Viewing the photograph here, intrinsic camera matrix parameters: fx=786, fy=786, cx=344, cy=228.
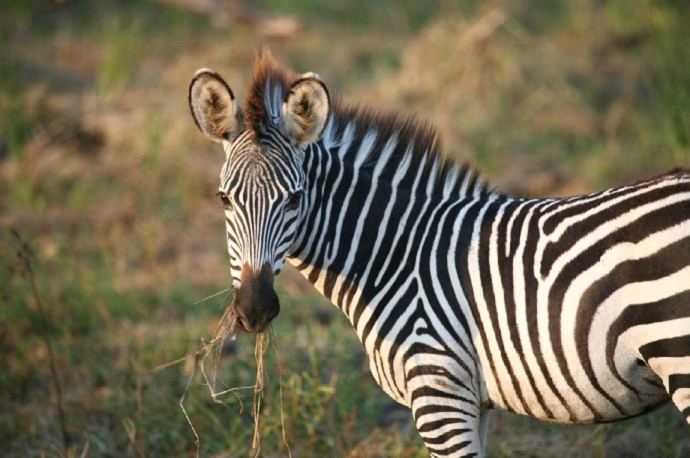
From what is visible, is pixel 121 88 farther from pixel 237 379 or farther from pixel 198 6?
pixel 237 379

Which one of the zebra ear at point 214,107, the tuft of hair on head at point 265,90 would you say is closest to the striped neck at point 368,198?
the tuft of hair on head at point 265,90

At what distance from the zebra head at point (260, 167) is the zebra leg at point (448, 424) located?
0.84m

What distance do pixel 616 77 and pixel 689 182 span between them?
9184mm

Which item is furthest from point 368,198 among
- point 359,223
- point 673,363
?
point 673,363

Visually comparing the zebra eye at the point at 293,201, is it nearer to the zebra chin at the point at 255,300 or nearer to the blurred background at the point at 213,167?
the zebra chin at the point at 255,300

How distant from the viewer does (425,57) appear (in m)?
11.8

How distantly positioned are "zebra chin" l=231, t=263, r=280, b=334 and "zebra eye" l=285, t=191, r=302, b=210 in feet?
1.08

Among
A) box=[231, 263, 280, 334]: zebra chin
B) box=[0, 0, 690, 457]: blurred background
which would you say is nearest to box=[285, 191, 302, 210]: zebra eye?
box=[231, 263, 280, 334]: zebra chin

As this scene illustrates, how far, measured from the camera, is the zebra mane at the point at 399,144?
4.06m

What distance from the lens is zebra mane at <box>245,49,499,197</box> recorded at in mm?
4062

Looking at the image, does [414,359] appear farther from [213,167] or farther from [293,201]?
[213,167]

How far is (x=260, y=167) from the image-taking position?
11.9ft

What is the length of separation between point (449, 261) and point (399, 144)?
73 cm

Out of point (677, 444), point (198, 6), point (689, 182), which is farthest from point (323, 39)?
point (689, 182)
